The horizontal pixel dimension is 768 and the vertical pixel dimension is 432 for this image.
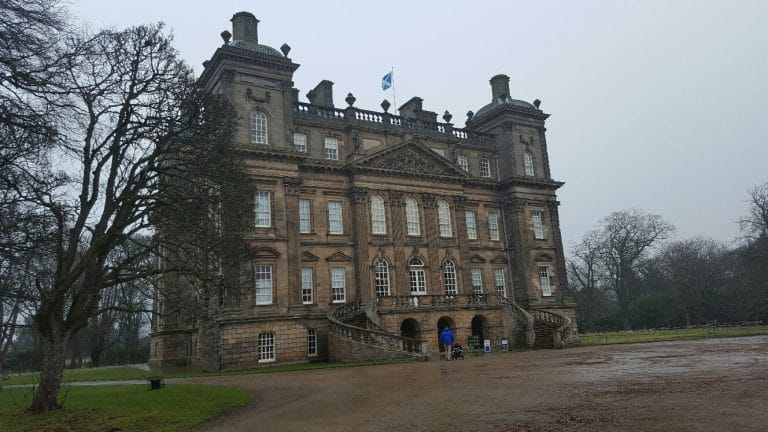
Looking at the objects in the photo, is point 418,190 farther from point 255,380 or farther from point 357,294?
point 255,380

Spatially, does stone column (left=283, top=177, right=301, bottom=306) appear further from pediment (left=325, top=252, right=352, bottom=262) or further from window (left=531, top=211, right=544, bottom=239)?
window (left=531, top=211, right=544, bottom=239)

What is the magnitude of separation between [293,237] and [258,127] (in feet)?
23.5

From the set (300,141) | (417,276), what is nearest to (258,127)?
(300,141)

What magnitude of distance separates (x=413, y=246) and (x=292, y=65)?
14703mm

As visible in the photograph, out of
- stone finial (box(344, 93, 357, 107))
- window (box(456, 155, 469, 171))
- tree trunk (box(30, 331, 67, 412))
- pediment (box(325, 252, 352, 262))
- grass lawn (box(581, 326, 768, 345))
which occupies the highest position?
stone finial (box(344, 93, 357, 107))

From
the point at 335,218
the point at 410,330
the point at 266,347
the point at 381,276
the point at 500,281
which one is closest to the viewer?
the point at 266,347

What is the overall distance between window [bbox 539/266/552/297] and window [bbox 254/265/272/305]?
22.2 m

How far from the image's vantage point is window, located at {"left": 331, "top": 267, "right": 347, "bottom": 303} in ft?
114

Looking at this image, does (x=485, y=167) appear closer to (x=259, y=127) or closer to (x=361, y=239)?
(x=361, y=239)

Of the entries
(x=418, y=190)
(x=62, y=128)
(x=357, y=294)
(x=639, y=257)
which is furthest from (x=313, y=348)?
(x=639, y=257)

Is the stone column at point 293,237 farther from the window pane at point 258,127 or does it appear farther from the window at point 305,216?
the window pane at point 258,127

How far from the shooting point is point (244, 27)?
34688 millimetres

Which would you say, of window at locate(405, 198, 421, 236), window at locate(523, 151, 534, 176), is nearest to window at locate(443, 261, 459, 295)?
window at locate(405, 198, 421, 236)

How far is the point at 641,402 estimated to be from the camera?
1094 cm
